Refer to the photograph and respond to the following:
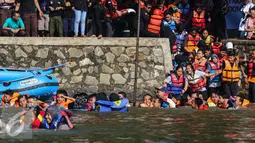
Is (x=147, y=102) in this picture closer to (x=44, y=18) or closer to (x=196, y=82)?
(x=196, y=82)

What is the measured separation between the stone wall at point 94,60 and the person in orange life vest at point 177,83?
86 cm

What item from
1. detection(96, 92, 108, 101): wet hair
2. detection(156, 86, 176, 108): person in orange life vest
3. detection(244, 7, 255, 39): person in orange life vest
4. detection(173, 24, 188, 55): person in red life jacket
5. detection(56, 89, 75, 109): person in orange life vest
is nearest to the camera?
detection(56, 89, 75, 109): person in orange life vest

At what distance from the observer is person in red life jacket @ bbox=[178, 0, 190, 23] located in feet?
107

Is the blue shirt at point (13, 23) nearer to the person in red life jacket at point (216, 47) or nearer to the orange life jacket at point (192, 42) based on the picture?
the orange life jacket at point (192, 42)

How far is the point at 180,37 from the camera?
104 ft

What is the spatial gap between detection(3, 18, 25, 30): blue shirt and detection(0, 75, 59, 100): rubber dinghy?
1930 millimetres

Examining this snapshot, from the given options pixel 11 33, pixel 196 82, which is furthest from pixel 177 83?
pixel 11 33

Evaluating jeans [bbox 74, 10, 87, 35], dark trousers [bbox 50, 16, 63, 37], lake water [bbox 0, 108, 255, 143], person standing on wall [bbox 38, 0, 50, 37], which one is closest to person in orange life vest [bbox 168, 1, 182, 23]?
jeans [bbox 74, 10, 87, 35]

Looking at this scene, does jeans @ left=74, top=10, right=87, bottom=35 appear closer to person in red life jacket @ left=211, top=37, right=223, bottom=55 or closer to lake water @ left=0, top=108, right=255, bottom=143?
lake water @ left=0, top=108, right=255, bottom=143

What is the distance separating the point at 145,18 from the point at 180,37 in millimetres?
1345

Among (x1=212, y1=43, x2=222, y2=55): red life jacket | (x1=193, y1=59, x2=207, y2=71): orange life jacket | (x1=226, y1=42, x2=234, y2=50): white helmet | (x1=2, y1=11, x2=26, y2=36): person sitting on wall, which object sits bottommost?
(x1=193, y1=59, x2=207, y2=71): orange life jacket

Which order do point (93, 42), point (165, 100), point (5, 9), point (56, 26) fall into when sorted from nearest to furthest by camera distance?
1. point (165, 100)
2. point (5, 9)
3. point (93, 42)
4. point (56, 26)

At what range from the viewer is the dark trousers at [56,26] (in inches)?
1216

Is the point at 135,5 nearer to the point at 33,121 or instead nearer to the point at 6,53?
the point at 6,53
